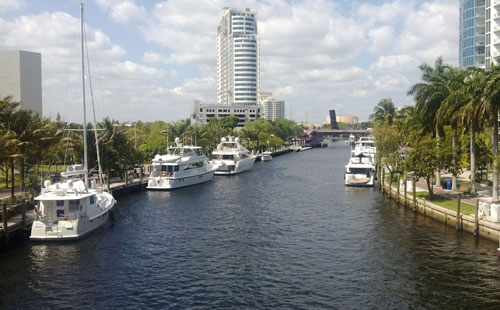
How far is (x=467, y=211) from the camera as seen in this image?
1687 inches

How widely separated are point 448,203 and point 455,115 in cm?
963

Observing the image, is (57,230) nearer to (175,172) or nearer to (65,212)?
(65,212)

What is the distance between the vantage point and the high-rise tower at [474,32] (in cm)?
13838

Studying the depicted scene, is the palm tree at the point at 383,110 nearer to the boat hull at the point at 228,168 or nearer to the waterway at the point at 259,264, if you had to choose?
the boat hull at the point at 228,168

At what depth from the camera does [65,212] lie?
41125mm

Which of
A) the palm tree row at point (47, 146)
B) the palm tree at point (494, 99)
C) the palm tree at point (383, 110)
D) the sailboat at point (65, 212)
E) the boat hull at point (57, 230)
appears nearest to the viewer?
the boat hull at point (57, 230)

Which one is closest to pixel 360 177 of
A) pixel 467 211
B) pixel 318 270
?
pixel 467 211

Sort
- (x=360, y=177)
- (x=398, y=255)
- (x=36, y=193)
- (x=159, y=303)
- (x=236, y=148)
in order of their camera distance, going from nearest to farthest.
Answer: (x=159, y=303), (x=398, y=255), (x=36, y=193), (x=360, y=177), (x=236, y=148)

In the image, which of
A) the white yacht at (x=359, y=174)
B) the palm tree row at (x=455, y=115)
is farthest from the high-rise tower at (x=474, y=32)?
the white yacht at (x=359, y=174)

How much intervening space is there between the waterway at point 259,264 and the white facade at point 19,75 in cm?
11505

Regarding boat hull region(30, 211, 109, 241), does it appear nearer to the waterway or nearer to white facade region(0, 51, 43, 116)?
the waterway

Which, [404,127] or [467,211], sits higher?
[404,127]

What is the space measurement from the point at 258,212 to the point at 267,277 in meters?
23.2

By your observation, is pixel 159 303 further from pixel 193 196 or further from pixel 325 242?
pixel 193 196
